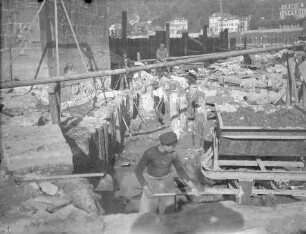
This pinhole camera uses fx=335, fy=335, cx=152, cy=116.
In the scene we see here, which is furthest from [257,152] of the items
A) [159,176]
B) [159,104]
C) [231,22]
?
[231,22]

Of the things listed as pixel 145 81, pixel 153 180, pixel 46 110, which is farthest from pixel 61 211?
pixel 145 81

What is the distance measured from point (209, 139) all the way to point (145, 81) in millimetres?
7284

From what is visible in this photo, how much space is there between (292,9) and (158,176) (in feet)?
305

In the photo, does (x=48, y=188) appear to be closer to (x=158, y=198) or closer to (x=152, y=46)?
(x=158, y=198)

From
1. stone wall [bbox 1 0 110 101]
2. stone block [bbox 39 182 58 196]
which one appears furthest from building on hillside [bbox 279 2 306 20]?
stone block [bbox 39 182 58 196]

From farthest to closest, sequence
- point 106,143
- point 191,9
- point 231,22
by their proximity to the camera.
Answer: point 191,9 → point 231,22 → point 106,143

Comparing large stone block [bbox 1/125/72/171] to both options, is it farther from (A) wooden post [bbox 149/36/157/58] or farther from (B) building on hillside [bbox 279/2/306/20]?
(B) building on hillside [bbox 279/2/306/20]

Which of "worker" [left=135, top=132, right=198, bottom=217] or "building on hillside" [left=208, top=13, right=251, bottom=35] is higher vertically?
"building on hillside" [left=208, top=13, right=251, bottom=35]

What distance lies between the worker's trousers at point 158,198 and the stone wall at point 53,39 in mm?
5543

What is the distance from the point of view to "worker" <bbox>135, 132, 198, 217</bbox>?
4.94 metres

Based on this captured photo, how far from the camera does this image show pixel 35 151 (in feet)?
18.0

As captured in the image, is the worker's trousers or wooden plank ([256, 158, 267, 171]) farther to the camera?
wooden plank ([256, 158, 267, 171])

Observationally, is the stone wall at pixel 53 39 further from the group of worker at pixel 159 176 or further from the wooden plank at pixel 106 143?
the group of worker at pixel 159 176

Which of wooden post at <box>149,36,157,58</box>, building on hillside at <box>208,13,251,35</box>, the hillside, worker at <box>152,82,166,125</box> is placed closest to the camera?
worker at <box>152,82,166,125</box>
